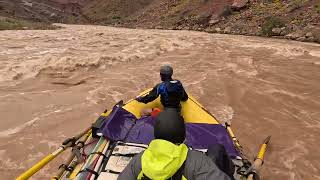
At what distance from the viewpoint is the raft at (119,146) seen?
4.73m

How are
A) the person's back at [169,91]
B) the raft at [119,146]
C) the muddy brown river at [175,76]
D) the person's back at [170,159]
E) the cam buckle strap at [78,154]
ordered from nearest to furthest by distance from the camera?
the person's back at [170,159] → the raft at [119,146] → the cam buckle strap at [78,154] → the person's back at [169,91] → the muddy brown river at [175,76]

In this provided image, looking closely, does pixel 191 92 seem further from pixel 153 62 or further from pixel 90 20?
pixel 90 20

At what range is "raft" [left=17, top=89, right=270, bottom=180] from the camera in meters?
4.73

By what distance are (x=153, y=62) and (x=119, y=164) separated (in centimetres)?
1068

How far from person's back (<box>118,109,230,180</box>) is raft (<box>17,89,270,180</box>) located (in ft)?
5.43

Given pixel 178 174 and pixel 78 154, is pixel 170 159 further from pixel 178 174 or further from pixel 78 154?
pixel 78 154

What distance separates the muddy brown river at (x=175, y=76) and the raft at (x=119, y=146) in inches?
50.5

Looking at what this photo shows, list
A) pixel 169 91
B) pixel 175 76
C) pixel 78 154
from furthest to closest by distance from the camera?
pixel 175 76 → pixel 169 91 → pixel 78 154

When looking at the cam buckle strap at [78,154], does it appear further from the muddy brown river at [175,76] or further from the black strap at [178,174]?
the black strap at [178,174]

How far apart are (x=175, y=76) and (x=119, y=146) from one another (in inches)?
315

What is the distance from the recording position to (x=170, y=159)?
287 centimetres

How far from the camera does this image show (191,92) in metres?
11.1

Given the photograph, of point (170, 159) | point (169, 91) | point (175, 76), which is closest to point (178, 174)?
point (170, 159)

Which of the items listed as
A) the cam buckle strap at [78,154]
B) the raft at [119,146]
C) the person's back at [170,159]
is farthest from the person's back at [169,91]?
the person's back at [170,159]
